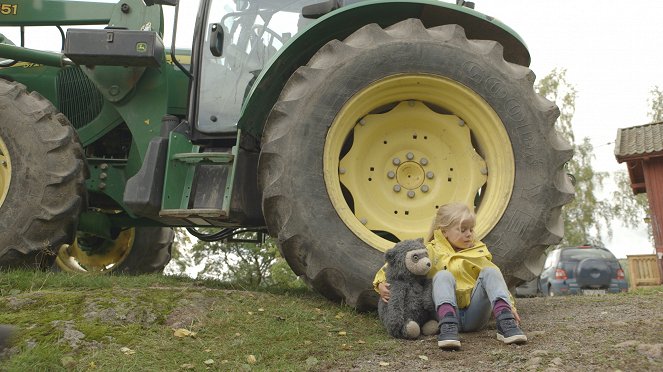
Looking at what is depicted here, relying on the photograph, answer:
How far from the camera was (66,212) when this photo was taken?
14.8 feet

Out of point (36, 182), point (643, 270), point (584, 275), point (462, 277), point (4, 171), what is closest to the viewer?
point (462, 277)

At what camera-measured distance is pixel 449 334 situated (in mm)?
3057

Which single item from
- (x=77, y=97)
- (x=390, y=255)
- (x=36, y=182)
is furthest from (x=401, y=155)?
(x=77, y=97)

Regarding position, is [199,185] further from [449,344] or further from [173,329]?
[449,344]

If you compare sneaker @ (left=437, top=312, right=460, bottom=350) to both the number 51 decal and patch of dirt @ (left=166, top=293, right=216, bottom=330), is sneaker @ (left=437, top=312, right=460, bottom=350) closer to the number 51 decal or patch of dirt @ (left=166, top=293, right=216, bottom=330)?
patch of dirt @ (left=166, top=293, right=216, bottom=330)

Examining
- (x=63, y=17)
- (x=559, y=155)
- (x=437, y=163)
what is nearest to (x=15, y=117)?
(x=63, y=17)

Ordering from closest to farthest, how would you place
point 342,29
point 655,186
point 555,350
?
point 555,350 < point 342,29 < point 655,186

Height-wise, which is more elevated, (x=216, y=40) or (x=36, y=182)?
(x=216, y=40)

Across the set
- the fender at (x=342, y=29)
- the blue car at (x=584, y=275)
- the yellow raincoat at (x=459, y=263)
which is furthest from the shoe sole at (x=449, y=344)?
Answer: the blue car at (x=584, y=275)

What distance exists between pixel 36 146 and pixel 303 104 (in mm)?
1877

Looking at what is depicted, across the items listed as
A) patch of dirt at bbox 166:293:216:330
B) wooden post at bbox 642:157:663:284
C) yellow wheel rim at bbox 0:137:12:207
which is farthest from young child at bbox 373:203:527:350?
wooden post at bbox 642:157:663:284

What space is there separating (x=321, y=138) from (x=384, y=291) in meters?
0.92

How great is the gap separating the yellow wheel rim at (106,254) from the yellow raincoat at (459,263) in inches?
152

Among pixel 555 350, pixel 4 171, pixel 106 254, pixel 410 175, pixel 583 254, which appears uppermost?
pixel 4 171
